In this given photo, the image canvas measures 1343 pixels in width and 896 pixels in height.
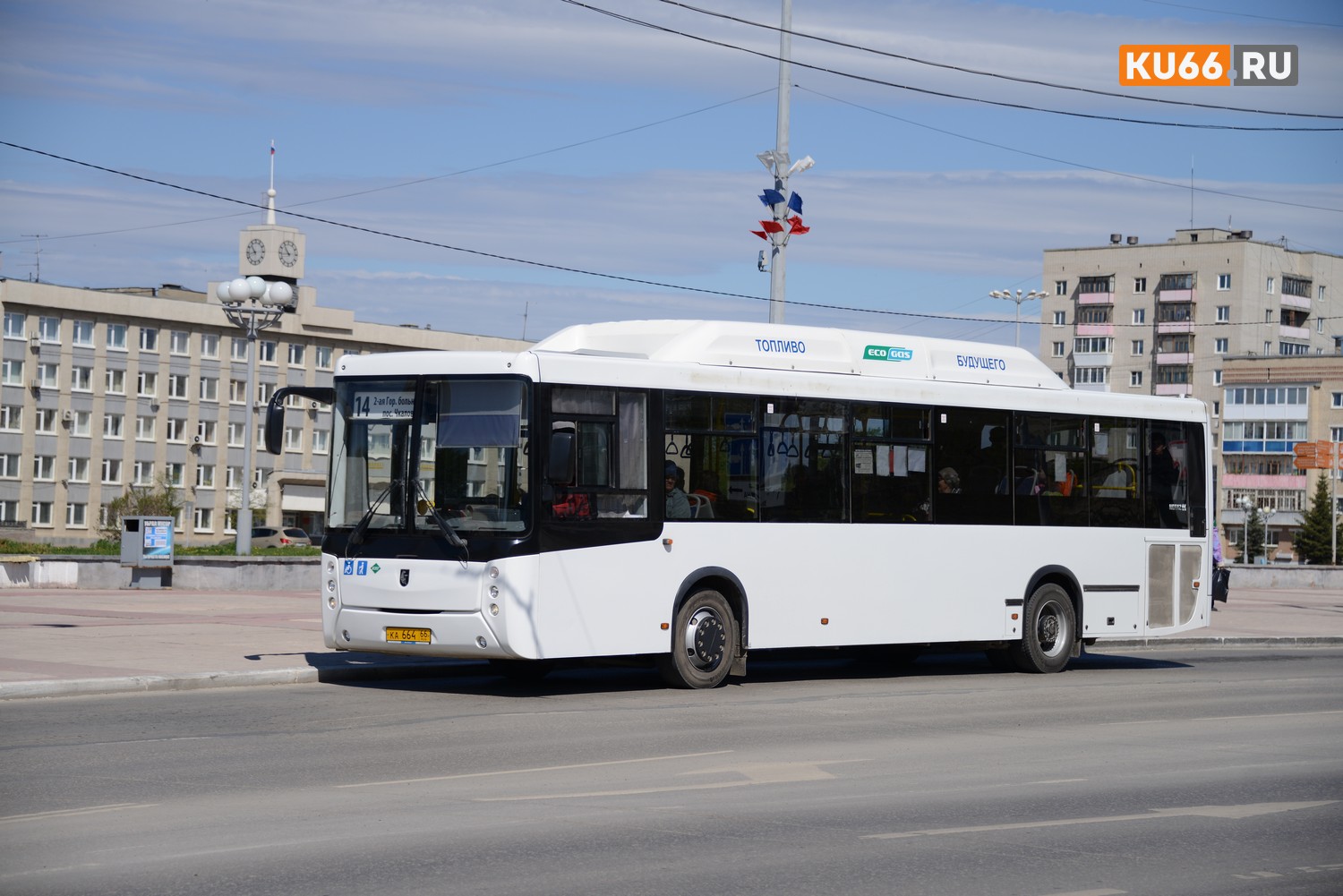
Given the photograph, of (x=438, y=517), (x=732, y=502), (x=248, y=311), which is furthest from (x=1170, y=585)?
(x=248, y=311)

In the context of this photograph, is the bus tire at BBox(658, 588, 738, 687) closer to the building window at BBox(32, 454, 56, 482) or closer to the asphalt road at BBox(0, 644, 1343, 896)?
the asphalt road at BBox(0, 644, 1343, 896)

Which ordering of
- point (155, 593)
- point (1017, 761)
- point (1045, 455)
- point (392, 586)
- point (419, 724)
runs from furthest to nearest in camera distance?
point (155, 593) < point (1045, 455) < point (392, 586) < point (419, 724) < point (1017, 761)

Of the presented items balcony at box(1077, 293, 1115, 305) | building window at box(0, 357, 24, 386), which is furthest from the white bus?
balcony at box(1077, 293, 1115, 305)

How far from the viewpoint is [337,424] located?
1691 centimetres

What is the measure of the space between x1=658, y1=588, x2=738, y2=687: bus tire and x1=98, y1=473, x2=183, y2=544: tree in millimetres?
75040

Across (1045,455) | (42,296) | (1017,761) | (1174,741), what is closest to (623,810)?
(1017,761)

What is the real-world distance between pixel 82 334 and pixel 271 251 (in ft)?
51.5

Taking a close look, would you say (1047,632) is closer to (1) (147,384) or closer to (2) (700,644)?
(2) (700,644)

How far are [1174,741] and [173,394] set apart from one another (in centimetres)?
10549

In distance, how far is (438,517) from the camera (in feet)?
52.9

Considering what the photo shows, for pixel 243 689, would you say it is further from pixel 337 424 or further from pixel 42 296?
pixel 42 296

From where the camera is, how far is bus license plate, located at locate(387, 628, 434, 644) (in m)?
16.0

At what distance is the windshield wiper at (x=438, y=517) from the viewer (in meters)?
16.0

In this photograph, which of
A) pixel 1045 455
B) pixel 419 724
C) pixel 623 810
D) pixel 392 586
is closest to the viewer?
pixel 623 810
